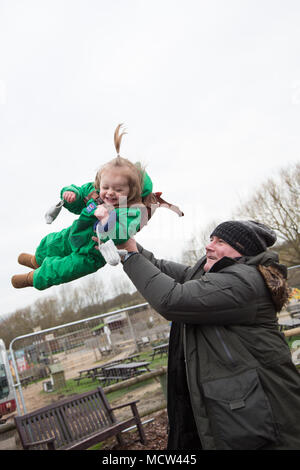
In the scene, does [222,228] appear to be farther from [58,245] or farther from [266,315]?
[58,245]

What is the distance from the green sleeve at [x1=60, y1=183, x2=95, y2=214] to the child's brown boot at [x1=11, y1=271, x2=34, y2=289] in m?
0.49

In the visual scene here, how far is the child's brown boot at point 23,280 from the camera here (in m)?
2.47

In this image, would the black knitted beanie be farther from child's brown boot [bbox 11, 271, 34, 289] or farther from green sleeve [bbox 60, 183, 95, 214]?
child's brown boot [bbox 11, 271, 34, 289]

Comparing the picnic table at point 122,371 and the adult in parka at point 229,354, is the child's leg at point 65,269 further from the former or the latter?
the picnic table at point 122,371

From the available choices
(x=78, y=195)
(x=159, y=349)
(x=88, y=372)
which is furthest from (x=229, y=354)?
(x=88, y=372)

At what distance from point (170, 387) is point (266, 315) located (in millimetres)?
647

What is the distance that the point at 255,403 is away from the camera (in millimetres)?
1768

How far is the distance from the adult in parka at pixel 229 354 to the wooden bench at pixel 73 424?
335 cm

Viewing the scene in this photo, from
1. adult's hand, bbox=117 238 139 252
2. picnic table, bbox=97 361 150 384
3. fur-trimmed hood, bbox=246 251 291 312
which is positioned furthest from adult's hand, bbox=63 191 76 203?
picnic table, bbox=97 361 150 384

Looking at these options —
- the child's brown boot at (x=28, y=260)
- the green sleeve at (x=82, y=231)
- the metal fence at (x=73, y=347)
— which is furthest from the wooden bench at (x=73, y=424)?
the green sleeve at (x=82, y=231)

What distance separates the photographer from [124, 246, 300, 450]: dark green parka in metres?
1.78

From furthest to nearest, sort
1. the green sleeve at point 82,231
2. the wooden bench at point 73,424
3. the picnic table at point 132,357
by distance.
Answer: the picnic table at point 132,357, the wooden bench at point 73,424, the green sleeve at point 82,231

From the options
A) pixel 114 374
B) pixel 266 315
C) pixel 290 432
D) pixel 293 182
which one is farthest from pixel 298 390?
pixel 293 182

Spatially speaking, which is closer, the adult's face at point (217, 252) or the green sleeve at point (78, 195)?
the adult's face at point (217, 252)
